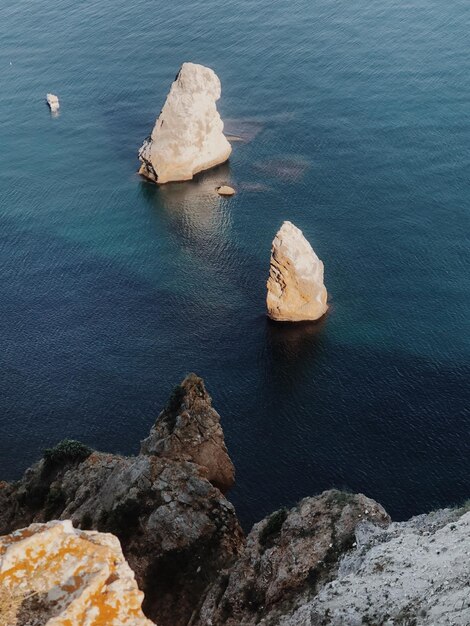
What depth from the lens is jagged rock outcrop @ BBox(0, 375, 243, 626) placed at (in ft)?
122

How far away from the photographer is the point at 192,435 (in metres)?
53.1

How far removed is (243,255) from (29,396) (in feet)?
117

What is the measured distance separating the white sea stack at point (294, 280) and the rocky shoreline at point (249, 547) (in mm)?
42420

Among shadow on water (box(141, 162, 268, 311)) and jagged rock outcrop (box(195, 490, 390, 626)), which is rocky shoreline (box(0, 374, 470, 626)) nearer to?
jagged rock outcrop (box(195, 490, 390, 626))

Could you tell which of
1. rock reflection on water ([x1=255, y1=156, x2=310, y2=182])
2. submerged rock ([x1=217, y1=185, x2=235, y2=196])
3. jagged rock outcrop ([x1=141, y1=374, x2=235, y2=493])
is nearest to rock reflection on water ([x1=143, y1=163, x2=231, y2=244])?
submerged rock ([x1=217, y1=185, x2=235, y2=196])

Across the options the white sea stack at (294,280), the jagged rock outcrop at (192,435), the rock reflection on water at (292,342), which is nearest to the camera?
the jagged rock outcrop at (192,435)

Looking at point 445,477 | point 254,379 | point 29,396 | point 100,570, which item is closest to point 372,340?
point 254,379

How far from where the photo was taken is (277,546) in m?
34.6

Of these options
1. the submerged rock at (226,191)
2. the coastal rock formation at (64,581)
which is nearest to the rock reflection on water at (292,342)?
the submerged rock at (226,191)

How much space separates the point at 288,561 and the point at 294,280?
55.7 meters

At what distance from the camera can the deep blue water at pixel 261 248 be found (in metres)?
71.9

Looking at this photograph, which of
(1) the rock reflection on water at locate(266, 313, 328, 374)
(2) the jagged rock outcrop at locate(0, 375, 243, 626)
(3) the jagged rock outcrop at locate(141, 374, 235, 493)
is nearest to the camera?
(2) the jagged rock outcrop at locate(0, 375, 243, 626)

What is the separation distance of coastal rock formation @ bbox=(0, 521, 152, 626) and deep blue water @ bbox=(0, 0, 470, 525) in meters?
40.3

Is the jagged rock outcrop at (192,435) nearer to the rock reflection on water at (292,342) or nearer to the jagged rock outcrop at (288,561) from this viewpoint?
the jagged rock outcrop at (288,561)
